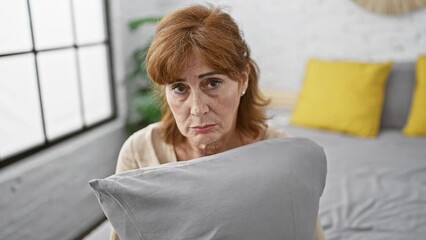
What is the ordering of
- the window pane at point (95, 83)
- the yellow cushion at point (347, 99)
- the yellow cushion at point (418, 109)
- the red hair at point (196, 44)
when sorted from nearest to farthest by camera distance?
1. the red hair at point (196, 44)
2. the yellow cushion at point (418, 109)
3. the yellow cushion at point (347, 99)
4. the window pane at point (95, 83)

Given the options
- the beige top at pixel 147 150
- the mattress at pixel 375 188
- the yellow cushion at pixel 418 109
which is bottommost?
the mattress at pixel 375 188

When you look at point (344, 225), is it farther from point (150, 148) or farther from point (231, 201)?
point (231, 201)

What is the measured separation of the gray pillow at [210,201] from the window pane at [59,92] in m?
2.09

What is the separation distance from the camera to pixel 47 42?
2656 mm

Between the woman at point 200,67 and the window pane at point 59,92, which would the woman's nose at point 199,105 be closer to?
the woman at point 200,67

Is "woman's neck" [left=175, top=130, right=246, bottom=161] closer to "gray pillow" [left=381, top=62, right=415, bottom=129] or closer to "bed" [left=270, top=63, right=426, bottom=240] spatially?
"bed" [left=270, top=63, right=426, bottom=240]

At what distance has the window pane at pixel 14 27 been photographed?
2.34 m

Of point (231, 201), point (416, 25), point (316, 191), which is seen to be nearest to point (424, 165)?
point (416, 25)

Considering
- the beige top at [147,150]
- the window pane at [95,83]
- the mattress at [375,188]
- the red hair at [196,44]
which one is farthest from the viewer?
the window pane at [95,83]

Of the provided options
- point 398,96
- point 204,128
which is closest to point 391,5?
point 398,96

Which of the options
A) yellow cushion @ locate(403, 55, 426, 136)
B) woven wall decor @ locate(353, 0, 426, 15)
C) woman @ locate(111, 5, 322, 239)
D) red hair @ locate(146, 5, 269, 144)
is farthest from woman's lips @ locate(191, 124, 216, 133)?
woven wall decor @ locate(353, 0, 426, 15)

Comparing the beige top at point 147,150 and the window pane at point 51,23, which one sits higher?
the window pane at point 51,23

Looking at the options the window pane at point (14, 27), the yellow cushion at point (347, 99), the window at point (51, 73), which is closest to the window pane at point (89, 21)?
the window at point (51, 73)

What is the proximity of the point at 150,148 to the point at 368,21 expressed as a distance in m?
2.40
